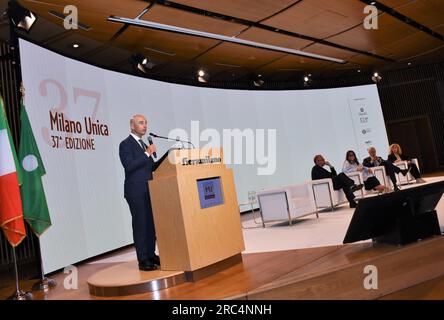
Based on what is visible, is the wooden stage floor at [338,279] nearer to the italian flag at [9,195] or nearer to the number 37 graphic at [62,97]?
the italian flag at [9,195]

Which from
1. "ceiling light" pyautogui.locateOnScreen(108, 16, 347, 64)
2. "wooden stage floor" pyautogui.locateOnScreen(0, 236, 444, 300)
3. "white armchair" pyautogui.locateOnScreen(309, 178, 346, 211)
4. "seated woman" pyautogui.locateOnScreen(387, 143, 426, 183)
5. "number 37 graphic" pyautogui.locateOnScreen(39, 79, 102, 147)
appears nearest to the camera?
"wooden stage floor" pyautogui.locateOnScreen(0, 236, 444, 300)

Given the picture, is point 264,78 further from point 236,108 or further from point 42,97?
point 42,97

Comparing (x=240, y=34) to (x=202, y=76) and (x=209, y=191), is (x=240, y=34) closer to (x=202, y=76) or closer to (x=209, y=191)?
(x=202, y=76)

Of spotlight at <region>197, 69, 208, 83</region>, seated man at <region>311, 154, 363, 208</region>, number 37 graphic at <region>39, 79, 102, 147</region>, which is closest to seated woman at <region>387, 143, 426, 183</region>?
seated man at <region>311, 154, 363, 208</region>

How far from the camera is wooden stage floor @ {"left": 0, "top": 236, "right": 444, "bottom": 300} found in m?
2.58

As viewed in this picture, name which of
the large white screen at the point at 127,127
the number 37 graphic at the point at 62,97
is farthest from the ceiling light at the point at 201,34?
the number 37 graphic at the point at 62,97

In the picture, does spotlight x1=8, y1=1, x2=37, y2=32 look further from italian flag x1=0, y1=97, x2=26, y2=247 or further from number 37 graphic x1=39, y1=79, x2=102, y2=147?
italian flag x1=0, y1=97, x2=26, y2=247

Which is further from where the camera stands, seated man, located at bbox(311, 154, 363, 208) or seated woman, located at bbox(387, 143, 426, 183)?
seated woman, located at bbox(387, 143, 426, 183)

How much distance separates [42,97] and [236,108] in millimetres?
5045

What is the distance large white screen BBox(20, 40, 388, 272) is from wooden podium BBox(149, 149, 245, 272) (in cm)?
225

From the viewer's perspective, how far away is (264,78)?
34.4ft

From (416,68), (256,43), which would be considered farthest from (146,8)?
(416,68)

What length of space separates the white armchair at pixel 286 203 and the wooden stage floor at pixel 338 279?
8.52ft

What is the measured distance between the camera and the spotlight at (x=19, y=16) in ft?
14.2
